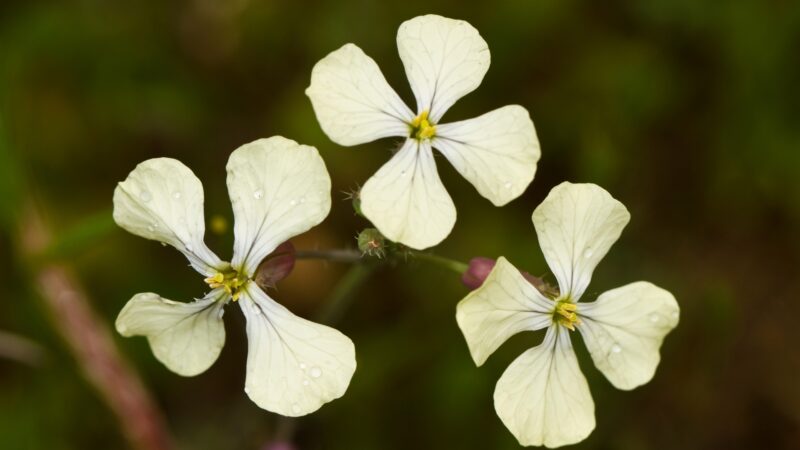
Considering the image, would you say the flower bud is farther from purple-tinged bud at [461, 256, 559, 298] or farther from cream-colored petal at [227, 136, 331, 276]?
purple-tinged bud at [461, 256, 559, 298]

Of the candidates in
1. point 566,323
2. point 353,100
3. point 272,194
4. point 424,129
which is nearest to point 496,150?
point 424,129

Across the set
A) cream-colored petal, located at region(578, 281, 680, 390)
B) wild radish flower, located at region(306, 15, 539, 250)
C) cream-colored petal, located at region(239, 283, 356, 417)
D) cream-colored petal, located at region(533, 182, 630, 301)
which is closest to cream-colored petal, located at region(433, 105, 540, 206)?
wild radish flower, located at region(306, 15, 539, 250)

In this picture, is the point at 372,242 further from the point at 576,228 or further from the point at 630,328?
the point at 630,328

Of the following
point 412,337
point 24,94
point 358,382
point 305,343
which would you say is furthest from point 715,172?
point 24,94

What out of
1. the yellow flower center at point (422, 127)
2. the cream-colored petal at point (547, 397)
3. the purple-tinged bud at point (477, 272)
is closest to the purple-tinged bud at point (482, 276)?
the purple-tinged bud at point (477, 272)

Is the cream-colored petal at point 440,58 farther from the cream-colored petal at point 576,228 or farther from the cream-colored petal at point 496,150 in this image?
the cream-colored petal at point 576,228
